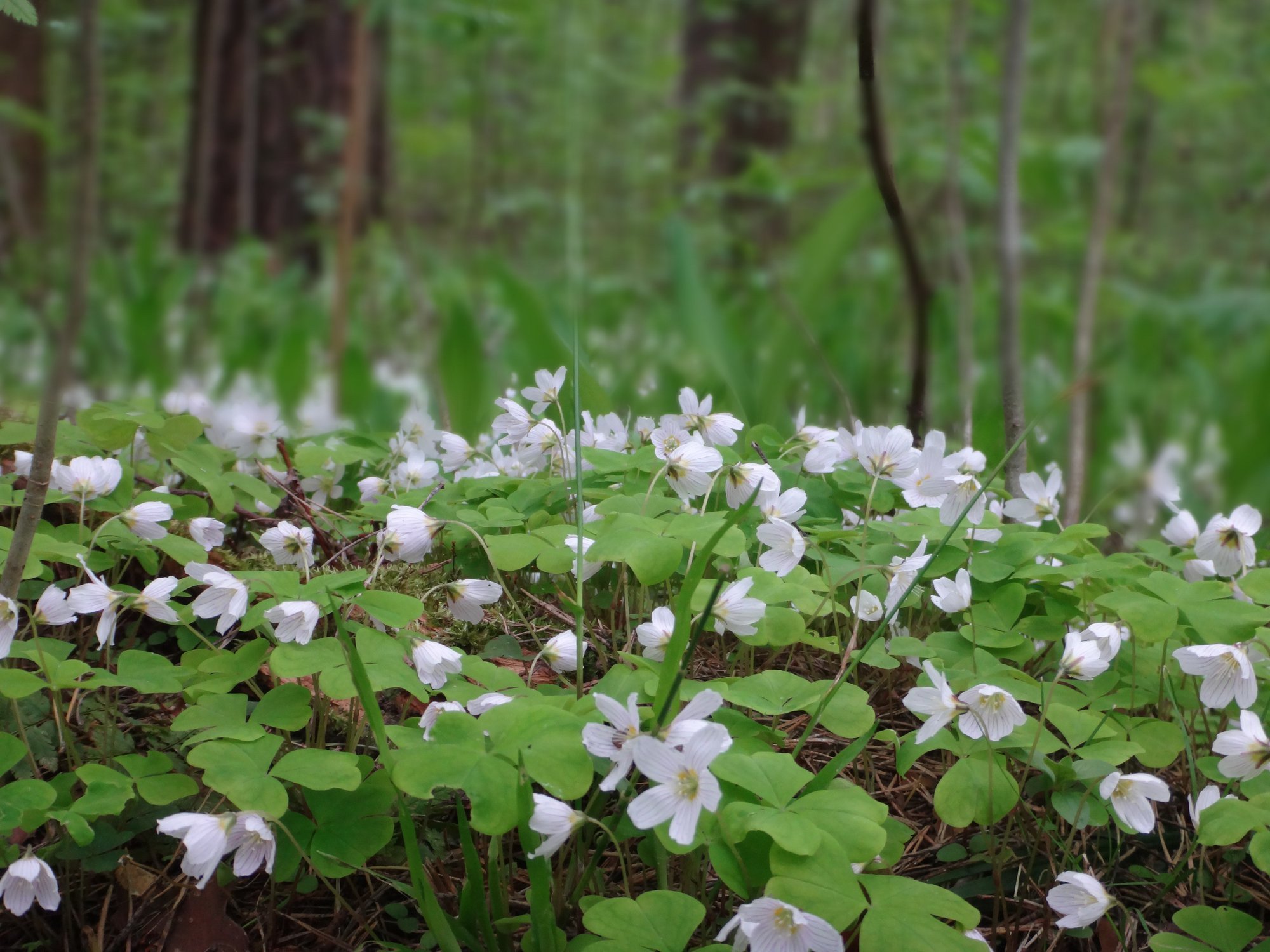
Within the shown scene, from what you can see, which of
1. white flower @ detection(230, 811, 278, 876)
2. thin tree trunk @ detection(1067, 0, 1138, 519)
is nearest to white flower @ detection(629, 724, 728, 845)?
white flower @ detection(230, 811, 278, 876)

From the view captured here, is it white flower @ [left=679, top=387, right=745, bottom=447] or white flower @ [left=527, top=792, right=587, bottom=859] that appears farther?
white flower @ [left=679, top=387, right=745, bottom=447]

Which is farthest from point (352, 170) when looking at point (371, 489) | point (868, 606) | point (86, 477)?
point (868, 606)

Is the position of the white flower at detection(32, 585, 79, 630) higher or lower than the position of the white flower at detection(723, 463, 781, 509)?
lower

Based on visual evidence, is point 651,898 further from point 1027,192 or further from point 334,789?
point 1027,192

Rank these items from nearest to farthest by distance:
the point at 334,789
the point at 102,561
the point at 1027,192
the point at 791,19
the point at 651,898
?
the point at 651,898
the point at 334,789
the point at 102,561
the point at 1027,192
the point at 791,19

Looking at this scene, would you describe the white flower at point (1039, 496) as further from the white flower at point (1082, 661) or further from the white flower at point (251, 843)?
the white flower at point (251, 843)

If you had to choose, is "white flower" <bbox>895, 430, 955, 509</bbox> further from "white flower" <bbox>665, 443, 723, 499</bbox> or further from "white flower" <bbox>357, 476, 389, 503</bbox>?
"white flower" <bbox>357, 476, 389, 503</bbox>

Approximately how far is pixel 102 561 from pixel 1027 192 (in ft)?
14.4

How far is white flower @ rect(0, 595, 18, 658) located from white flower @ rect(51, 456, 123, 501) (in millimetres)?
310

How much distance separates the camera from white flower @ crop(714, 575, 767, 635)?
1.17 meters

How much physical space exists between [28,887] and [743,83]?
775 cm

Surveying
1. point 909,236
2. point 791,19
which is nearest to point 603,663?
point 909,236

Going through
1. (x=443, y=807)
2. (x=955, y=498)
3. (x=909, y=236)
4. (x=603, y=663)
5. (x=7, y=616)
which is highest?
(x=909, y=236)

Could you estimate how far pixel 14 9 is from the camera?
1064 millimetres
